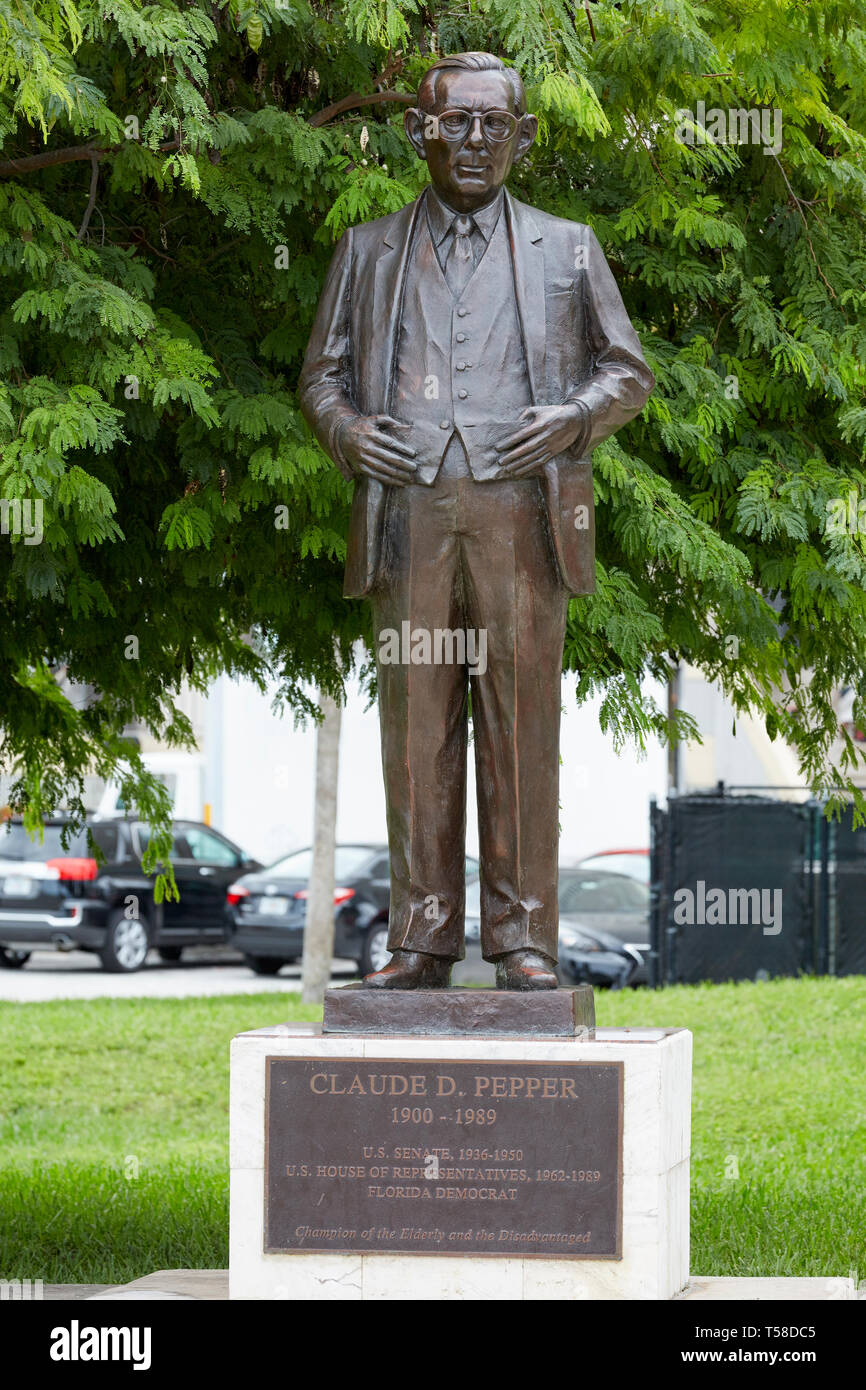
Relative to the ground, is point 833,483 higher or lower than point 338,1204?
higher

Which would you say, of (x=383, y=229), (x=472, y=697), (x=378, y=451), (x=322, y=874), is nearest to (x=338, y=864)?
(x=322, y=874)

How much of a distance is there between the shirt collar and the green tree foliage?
2.26 feet

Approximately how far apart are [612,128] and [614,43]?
31 cm

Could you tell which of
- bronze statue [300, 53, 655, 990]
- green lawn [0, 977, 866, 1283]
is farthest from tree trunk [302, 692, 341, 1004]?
bronze statue [300, 53, 655, 990]

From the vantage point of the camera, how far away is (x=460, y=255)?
572 cm

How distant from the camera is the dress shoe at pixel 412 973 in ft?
18.4

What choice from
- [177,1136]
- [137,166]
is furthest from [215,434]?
[177,1136]

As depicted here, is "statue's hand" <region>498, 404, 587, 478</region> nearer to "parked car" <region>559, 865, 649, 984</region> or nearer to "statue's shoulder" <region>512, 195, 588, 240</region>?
"statue's shoulder" <region>512, 195, 588, 240</region>

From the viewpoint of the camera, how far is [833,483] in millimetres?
7238

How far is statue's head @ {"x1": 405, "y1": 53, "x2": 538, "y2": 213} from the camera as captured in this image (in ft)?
18.5

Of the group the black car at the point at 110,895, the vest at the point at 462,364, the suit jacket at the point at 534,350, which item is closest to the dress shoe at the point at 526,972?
the suit jacket at the point at 534,350

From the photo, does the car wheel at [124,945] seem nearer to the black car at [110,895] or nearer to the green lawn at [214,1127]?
the black car at [110,895]
